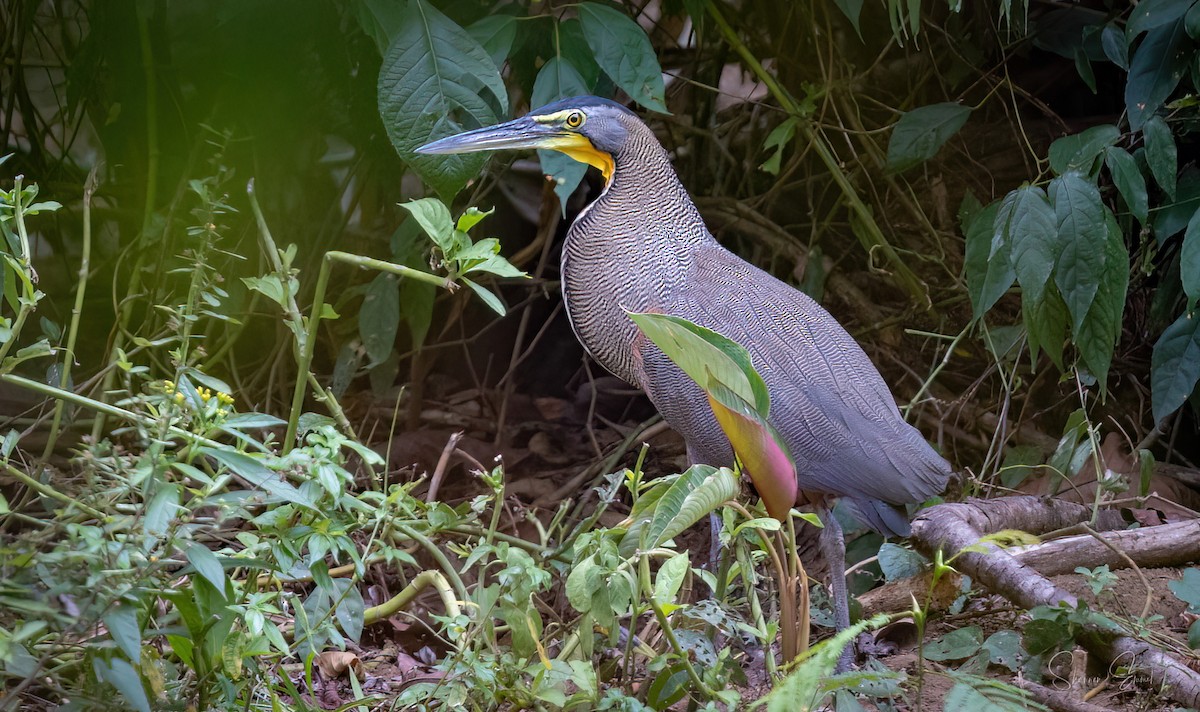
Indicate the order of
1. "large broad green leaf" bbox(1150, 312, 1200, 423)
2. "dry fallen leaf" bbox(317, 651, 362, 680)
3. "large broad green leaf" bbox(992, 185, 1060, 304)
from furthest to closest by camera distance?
"large broad green leaf" bbox(1150, 312, 1200, 423), "large broad green leaf" bbox(992, 185, 1060, 304), "dry fallen leaf" bbox(317, 651, 362, 680)

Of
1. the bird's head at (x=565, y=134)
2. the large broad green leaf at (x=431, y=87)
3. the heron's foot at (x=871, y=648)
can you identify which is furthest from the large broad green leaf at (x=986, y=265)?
the large broad green leaf at (x=431, y=87)

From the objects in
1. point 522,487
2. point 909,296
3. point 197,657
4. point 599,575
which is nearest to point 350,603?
point 197,657

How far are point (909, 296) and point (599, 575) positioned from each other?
2.55 meters

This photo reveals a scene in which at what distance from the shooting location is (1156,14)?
278cm

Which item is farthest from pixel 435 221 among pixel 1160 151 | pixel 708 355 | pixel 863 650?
pixel 1160 151

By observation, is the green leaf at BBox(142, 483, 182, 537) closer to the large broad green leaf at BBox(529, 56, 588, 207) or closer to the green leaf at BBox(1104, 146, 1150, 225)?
the large broad green leaf at BBox(529, 56, 588, 207)

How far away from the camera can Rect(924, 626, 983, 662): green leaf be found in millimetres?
2213

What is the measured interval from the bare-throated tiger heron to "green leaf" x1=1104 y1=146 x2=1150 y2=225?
0.78 meters

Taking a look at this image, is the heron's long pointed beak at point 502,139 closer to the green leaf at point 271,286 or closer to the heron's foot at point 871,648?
the green leaf at point 271,286

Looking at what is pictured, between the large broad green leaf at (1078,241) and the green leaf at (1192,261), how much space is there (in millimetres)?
194

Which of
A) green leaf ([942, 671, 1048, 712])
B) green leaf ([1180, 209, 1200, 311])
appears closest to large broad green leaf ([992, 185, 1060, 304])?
green leaf ([1180, 209, 1200, 311])

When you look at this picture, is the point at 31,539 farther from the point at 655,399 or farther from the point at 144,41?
the point at 144,41

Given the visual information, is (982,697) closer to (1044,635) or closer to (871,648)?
(1044,635)

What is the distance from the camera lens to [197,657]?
148 centimetres
